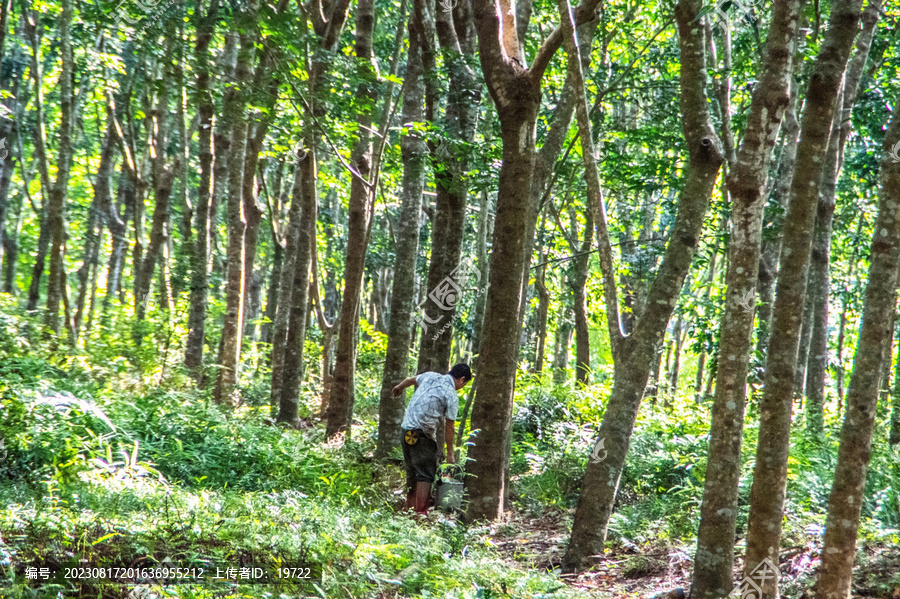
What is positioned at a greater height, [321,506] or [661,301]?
[661,301]

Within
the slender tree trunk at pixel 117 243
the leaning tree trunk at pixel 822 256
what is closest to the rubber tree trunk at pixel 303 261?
the leaning tree trunk at pixel 822 256

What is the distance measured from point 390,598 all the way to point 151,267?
41.5 ft

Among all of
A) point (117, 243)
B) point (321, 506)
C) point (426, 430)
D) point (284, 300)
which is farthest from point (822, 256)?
point (117, 243)

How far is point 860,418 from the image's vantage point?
14.3 feet

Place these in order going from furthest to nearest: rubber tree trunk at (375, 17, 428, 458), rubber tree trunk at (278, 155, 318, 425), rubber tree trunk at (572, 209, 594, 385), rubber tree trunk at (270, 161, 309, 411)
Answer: rubber tree trunk at (572, 209, 594, 385) < rubber tree trunk at (270, 161, 309, 411) < rubber tree trunk at (278, 155, 318, 425) < rubber tree trunk at (375, 17, 428, 458)

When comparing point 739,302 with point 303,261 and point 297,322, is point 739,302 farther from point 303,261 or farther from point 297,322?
point 303,261

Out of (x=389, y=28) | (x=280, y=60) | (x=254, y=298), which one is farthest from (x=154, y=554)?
(x=254, y=298)

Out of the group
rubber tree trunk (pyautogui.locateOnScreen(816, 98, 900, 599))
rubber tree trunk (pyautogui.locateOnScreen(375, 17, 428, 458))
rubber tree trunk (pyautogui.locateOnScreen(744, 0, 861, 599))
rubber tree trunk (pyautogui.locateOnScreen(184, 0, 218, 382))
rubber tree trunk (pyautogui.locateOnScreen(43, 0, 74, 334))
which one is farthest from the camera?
rubber tree trunk (pyautogui.locateOnScreen(184, 0, 218, 382))

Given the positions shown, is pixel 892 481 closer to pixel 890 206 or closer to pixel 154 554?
pixel 890 206

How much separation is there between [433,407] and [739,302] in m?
3.83

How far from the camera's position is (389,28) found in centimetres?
1834

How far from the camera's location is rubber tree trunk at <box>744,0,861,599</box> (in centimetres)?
445

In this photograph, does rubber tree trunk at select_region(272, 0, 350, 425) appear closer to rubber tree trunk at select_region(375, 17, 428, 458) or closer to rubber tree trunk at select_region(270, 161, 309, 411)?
rubber tree trunk at select_region(270, 161, 309, 411)

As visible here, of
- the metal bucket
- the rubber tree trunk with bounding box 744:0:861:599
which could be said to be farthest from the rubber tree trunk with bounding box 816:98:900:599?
the metal bucket
